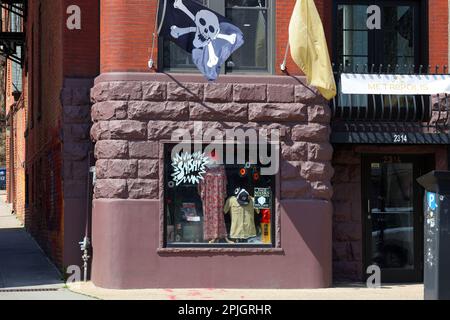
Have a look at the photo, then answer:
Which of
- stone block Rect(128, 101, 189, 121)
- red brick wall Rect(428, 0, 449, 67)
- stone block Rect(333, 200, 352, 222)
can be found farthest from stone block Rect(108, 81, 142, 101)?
red brick wall Rect(428, 0, 449, 67)

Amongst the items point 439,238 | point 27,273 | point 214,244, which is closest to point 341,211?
point 214,244

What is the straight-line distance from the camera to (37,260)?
701 inches

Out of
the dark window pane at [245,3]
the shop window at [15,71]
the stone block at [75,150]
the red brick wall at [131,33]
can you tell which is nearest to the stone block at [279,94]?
the dark window pane at [245,3]

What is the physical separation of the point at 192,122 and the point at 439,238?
5.01 meters

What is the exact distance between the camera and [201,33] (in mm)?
13430

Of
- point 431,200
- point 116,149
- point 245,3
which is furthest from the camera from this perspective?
point 245,3

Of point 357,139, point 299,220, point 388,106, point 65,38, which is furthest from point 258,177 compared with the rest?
point 65,38

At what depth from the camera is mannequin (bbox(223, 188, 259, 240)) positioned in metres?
14.2

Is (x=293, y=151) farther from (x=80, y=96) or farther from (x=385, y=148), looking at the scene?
(x=80, y=96)

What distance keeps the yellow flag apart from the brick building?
119cm

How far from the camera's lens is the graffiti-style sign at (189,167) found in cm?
1408

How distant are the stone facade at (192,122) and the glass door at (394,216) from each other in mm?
1459

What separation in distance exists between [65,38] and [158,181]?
3206 millimetres

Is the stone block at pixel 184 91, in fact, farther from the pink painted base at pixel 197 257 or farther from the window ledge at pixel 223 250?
the window ledge at pixel 223 250
